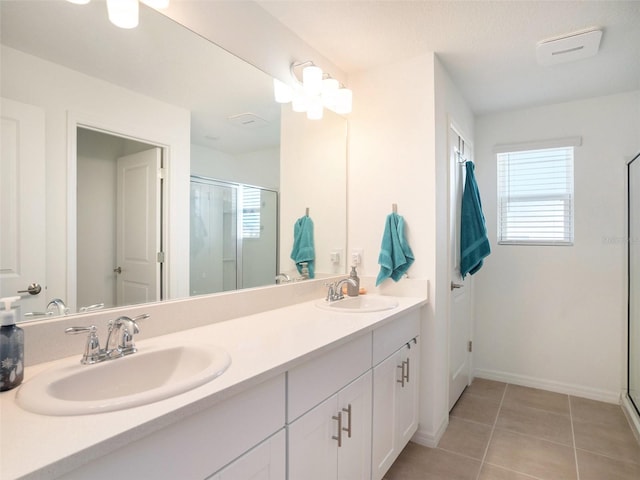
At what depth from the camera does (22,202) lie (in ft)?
3.20

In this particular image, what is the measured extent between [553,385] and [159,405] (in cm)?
315

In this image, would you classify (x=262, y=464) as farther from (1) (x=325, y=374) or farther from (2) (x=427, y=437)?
(2) (x=427, y=437)

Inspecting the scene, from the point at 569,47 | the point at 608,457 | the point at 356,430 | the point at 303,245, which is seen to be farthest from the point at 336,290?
the point at 569,47

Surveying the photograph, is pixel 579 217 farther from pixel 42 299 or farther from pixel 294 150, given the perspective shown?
pixel 42 299

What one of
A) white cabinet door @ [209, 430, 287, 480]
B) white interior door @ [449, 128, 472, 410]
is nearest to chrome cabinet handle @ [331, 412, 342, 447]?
white cabinet door @ [209, 430, 287, 480]

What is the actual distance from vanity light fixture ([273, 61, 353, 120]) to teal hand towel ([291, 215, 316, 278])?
66 cm

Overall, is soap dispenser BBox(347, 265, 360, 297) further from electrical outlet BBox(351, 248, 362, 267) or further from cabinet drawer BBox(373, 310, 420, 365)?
cabinet drawer BBox(373, 310, 420, 365)

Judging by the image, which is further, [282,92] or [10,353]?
[282,92]

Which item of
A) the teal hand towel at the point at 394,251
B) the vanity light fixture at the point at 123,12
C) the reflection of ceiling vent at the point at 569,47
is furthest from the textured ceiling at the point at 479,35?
the teal hand towel at the point at 394,251

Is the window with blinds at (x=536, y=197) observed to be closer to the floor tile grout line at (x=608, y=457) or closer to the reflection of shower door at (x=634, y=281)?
the reflection of shower door at (x=634, y=281)

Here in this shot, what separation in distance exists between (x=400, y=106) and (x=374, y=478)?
2032mm

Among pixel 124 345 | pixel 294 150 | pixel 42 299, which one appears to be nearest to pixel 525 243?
pixel 294 150

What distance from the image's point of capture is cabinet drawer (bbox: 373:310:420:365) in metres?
1.57

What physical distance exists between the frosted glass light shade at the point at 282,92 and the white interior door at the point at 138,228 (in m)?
0.80
